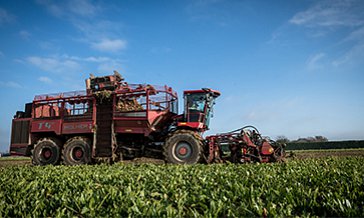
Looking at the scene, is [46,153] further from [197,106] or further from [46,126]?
[197,106]

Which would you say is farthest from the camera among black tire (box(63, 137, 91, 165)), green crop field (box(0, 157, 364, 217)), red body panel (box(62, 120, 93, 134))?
red body panel (box(62, 120, 93, 134))

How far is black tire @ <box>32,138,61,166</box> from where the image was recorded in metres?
11.4

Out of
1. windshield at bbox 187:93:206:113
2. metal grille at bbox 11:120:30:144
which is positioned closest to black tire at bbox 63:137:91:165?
metal grille at bbox 11:120:30:144

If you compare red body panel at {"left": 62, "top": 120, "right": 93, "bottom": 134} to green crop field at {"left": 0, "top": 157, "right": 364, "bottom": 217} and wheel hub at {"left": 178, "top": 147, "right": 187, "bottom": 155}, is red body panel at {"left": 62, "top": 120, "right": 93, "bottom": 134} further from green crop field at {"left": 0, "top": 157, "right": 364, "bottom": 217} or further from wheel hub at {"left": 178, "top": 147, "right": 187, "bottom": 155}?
green crop field at {"left": 0, "top": 157, "right": 364, "bottom": 217}

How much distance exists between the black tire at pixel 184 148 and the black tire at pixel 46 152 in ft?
17.6

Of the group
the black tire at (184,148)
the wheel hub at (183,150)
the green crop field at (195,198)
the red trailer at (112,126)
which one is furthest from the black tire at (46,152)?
the green crop field at (195,198)

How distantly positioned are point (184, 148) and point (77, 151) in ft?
16.6

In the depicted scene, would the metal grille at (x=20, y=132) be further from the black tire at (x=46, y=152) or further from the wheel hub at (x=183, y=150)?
the wheel hub at (x=183, y=150)

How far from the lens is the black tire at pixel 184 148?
949 cm

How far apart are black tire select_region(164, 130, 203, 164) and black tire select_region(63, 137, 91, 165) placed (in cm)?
374

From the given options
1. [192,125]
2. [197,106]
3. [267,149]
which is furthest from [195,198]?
[197,106]

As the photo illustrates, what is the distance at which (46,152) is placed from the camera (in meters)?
11.6

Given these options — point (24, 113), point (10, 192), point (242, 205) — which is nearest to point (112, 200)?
point (242, 205)

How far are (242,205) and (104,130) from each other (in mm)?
8784
